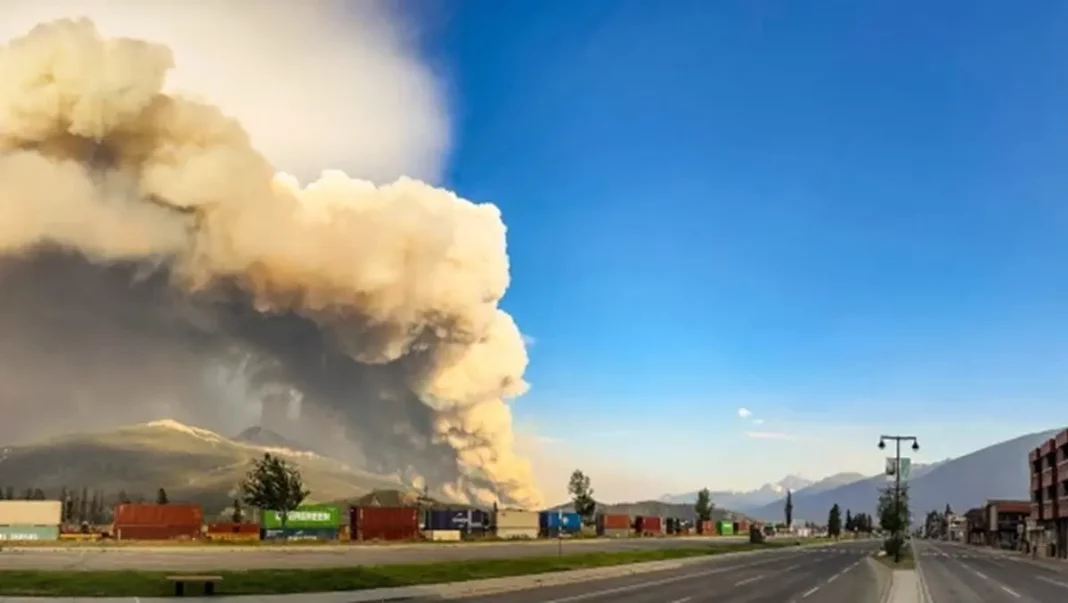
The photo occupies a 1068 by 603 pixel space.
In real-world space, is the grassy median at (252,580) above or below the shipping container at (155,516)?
above

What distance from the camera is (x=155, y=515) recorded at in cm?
9438

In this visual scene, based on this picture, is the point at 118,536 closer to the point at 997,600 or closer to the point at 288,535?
the point at 288,535

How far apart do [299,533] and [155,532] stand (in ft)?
45.3

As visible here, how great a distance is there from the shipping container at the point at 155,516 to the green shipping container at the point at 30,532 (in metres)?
5.42

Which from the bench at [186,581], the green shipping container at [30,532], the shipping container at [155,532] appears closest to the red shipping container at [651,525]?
the shipping container at [155,532]

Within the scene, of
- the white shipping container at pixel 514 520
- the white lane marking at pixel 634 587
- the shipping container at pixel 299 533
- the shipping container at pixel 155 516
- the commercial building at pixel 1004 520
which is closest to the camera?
the white lane marking at pixel 634 587

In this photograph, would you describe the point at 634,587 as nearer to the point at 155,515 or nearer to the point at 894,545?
the point at 894,545

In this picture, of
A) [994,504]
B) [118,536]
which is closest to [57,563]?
[118,536]

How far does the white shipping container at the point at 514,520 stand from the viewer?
122312 mm

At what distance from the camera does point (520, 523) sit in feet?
403

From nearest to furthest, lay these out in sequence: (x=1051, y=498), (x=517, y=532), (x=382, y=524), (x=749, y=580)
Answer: (x=749, y=580) → (x=382, y=524) → (x=1051, y=498) → (x=517, y=532)

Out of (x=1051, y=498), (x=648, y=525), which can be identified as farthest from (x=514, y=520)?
(x=1051, y=498)

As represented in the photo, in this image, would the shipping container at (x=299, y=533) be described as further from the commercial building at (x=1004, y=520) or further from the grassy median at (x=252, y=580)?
the commercial building at (x=1004, y=520)

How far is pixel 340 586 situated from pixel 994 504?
623ft
